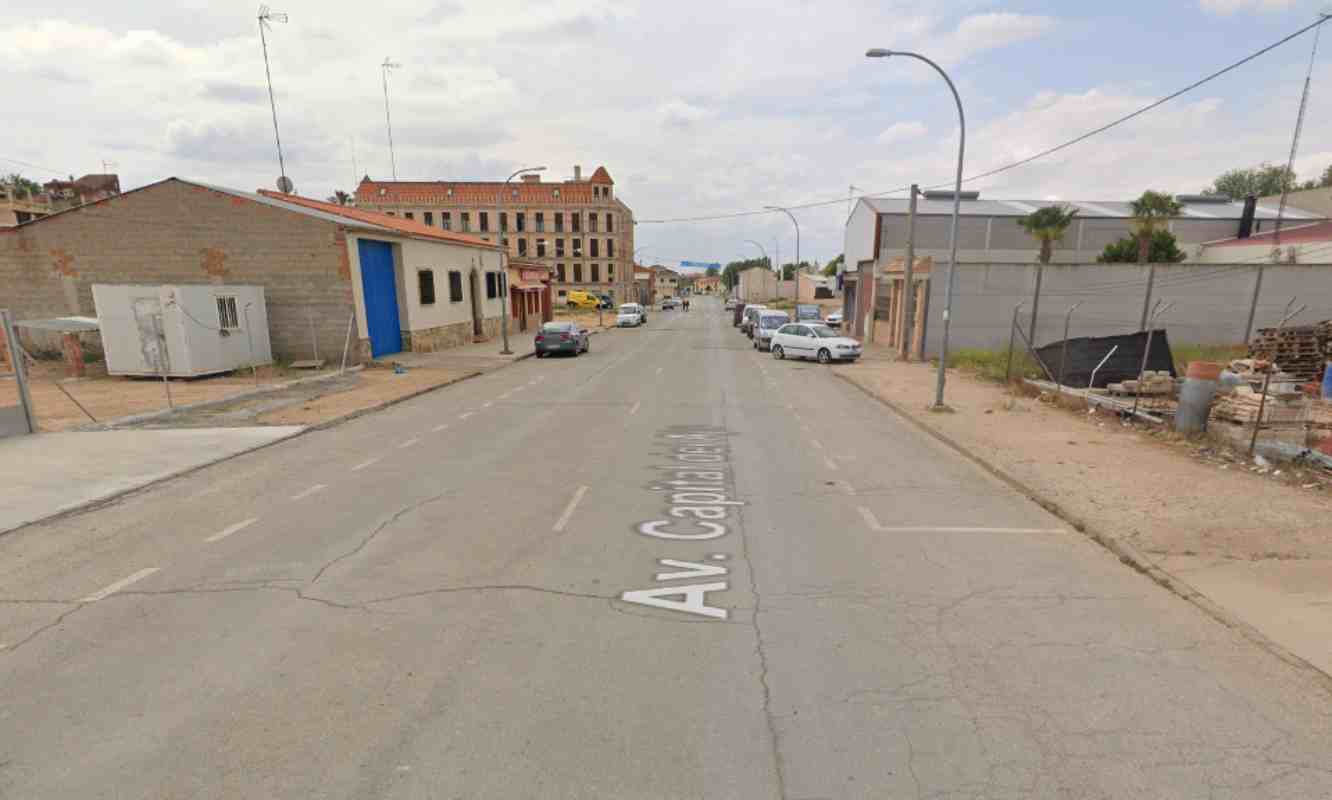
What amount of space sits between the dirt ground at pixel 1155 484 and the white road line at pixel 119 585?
9.05 metres

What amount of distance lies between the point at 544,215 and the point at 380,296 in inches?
2430

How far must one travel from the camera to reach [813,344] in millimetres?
24844

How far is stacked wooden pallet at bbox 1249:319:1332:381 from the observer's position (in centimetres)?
1489

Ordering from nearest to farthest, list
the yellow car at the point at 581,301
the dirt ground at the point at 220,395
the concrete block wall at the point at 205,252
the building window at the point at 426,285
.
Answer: the dirt ground at the point at 220,395 < the concrete block wall at the point at 205,252 < the building window at the point at 426,285 < the yellow car at the point at 581,301

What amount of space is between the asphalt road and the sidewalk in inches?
15.5

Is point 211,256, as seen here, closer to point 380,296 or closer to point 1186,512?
point 380,296

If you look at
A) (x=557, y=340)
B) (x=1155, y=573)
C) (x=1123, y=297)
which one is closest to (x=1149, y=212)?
(x=1123, y=297)

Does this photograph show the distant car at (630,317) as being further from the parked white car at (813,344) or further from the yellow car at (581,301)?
the parked white car at (813,344)

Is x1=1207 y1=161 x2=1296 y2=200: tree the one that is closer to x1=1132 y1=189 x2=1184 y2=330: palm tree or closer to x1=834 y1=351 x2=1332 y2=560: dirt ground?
x1=1132 y1=189 x2=1184 y2=330: palm tree

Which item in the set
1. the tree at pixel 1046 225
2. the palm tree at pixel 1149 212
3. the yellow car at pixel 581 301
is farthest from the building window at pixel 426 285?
the yellow car at pixel 581 301

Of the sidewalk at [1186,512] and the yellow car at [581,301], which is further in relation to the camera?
the yellow car at [581,301]

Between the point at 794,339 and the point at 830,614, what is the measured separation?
21.7 metres

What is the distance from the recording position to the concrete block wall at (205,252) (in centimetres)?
2067

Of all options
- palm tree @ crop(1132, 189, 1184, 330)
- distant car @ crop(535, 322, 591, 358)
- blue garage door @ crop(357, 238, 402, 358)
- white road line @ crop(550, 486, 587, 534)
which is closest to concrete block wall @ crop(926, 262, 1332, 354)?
palm tree @ crop(1132, 189, 1184, 330)
